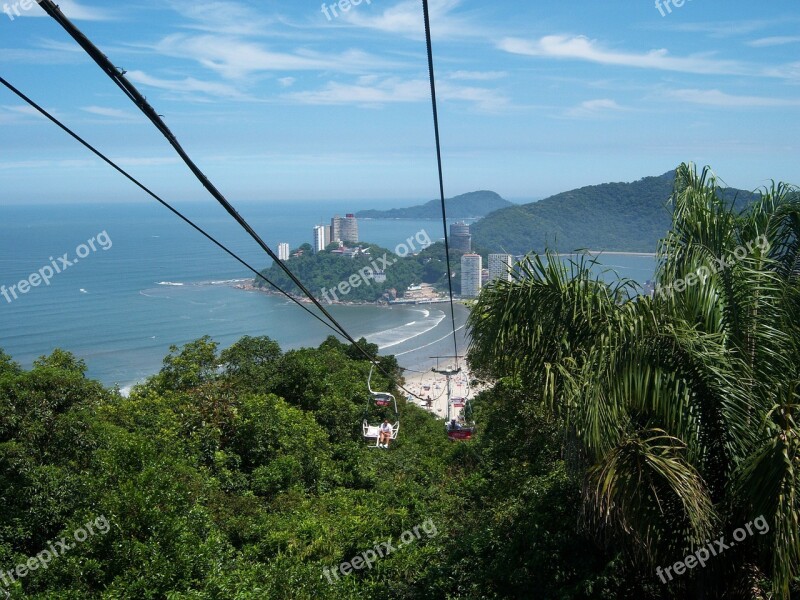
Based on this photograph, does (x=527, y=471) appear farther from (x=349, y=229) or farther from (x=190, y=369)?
(x=349, y=229)

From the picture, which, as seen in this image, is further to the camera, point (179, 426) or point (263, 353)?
point (263, 353)

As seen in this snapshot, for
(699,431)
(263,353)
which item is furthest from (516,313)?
(263,353)

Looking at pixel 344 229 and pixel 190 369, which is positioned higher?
pixel 344 229

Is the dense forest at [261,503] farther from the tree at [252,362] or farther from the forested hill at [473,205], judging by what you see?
the forested hill at [473,205]

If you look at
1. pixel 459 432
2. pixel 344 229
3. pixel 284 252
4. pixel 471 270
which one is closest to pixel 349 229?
pixel 344 229

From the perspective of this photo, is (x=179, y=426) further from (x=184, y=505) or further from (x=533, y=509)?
(x=533, y=509)

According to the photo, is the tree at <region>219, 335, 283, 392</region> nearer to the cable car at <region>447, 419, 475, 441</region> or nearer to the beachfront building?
the cable car at <region>447, 419, 475, 441</region>
